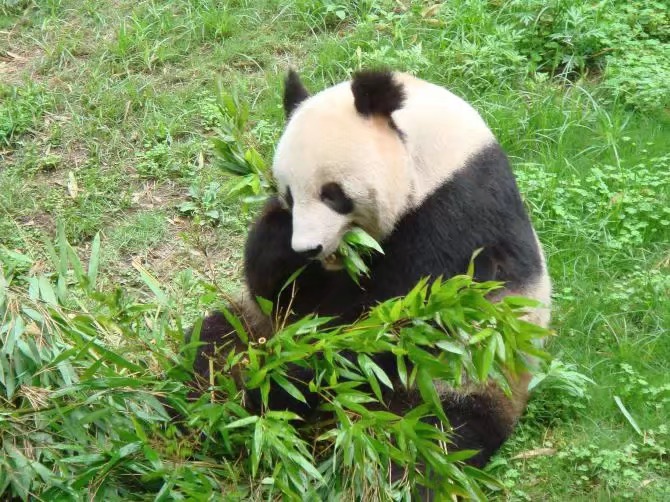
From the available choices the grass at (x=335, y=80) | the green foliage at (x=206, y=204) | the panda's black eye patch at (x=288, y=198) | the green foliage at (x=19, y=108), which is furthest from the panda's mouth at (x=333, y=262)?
the green foliage at (x=19, y=108)

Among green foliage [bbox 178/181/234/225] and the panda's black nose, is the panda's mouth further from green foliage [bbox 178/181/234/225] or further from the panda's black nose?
green foliage [bbox 178/181/234/225]

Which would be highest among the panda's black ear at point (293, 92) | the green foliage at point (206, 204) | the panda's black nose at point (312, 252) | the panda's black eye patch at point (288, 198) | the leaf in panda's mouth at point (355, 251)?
the panda's black ear at point (293, 92)

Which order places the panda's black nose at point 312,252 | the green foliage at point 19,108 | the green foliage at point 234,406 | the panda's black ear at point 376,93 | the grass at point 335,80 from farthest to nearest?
the green foliage at point 19,108
the grass at point 335,80
the panda's black ear at point 376,93
the panda's black nose at point 312,252
the green foliage at point 234,406

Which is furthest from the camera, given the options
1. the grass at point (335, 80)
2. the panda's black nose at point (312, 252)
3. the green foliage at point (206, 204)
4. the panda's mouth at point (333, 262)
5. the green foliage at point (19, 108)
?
the green foliage at point (19, 108)

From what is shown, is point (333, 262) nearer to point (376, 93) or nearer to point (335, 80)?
point (376, 93)

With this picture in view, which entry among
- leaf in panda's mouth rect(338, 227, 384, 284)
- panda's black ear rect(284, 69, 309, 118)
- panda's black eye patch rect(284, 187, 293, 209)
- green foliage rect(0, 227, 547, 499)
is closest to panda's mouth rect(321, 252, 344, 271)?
leaf in panda's mouth rect(338, 227, 384, 284)

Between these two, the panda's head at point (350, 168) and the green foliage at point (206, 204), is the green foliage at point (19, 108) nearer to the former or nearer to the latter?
the green foliage at point (206, 204)

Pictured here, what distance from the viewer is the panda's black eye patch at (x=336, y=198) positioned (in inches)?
168

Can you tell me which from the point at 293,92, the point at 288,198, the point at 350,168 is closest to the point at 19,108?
the point at 293,92

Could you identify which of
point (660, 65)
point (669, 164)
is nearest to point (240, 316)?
point (669, 164)

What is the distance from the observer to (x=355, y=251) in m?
4.36

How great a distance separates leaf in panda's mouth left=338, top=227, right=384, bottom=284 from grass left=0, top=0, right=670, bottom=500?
4.11 feet

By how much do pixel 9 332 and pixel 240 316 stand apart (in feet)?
4.21

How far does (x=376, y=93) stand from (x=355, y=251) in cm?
69
